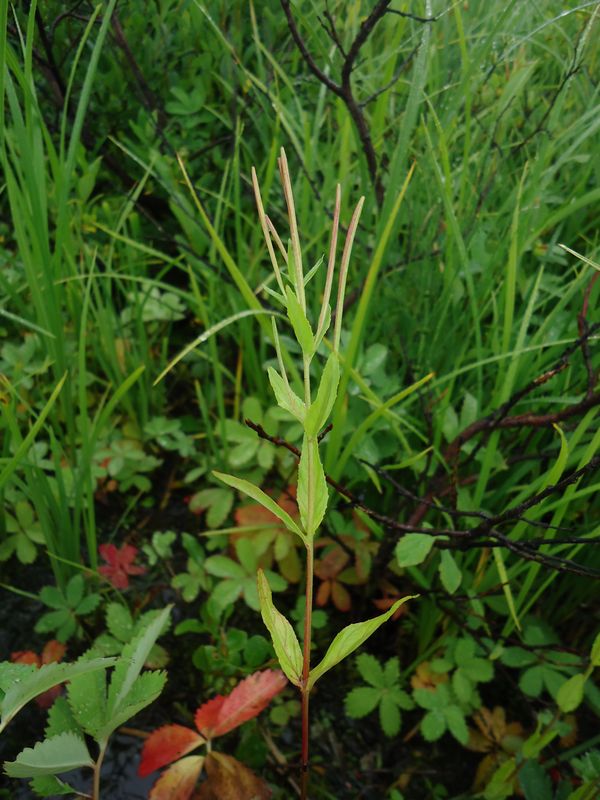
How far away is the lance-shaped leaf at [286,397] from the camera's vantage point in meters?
0.48

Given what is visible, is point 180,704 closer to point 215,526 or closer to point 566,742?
point 215,526

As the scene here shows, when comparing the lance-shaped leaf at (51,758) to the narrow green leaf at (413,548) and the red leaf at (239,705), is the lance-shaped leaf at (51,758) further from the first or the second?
the narrow green leaf at (413,548)

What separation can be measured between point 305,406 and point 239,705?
1.79 feet

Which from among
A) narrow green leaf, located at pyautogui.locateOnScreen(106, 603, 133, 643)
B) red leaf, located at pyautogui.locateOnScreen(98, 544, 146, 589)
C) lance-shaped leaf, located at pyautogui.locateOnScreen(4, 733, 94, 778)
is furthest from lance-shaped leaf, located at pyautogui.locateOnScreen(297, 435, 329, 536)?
red leaf, located at pyautogui.locateOnScreen(98, 544, 146, 589)

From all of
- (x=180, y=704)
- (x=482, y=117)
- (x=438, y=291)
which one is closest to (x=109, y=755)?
(x=180, y=704)

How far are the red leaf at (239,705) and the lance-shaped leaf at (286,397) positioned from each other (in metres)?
0.51

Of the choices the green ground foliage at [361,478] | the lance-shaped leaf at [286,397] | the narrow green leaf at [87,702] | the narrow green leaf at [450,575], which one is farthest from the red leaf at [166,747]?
the lance-shaped leaf at [286,397]

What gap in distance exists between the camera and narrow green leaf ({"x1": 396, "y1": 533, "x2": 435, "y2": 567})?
86cm

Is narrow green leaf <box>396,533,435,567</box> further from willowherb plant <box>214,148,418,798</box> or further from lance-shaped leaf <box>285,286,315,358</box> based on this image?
lance-shaped leaf <box>285,286,315,358</box>

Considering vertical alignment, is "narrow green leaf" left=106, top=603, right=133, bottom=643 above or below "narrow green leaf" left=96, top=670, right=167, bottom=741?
below

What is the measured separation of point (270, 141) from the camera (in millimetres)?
1544

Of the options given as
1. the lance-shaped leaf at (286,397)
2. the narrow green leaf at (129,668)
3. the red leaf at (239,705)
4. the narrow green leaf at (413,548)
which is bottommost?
the red leaf at (239,705)

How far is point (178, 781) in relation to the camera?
0.79m

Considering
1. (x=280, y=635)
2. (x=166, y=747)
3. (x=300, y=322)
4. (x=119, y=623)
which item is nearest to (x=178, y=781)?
(x=166, y=747)
